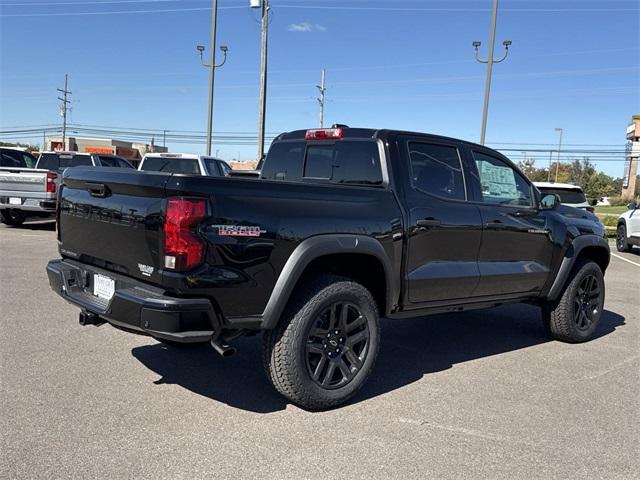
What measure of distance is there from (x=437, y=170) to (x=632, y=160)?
5962cm

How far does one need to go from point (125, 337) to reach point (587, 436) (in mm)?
3902

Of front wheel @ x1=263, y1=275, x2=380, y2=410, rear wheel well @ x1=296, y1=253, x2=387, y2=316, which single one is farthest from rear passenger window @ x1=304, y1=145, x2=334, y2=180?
front wheel @ x1=263, y1=275, x2=380, y2=410

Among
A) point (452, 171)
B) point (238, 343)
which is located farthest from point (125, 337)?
point (452, 171)

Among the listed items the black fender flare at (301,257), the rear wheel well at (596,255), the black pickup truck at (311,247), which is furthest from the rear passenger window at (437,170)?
the rear wheel well at (596,255)

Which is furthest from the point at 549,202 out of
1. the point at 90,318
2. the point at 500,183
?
the point at 90,318

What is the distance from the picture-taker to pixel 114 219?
12.0ft

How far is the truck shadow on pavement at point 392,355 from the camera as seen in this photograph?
417 cm

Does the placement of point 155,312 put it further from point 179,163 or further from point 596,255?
point 179,163

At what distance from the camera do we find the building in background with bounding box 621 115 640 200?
55625 mm

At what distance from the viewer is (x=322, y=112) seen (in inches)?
1876

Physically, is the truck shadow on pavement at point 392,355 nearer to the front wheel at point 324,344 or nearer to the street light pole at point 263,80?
the front wheel at point 324,344

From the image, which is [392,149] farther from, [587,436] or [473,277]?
[587,436]

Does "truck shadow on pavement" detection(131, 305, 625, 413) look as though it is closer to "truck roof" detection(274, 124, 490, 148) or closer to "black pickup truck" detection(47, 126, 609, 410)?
"black pickup truck" detection(47, 126, 609, 410)

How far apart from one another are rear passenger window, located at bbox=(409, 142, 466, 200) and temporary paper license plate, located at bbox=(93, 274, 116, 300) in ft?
7.66
